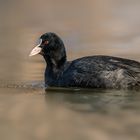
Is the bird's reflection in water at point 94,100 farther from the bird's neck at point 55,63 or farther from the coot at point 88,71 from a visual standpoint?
the bird's neck at point 55,63

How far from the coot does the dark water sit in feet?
0.95

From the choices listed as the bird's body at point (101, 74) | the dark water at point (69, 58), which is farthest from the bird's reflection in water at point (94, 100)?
the bird's body at point (101, 74)

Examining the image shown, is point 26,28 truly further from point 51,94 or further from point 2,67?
point 51,94

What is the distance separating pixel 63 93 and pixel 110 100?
1.16 meters

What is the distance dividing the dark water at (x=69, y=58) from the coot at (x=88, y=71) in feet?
0.95

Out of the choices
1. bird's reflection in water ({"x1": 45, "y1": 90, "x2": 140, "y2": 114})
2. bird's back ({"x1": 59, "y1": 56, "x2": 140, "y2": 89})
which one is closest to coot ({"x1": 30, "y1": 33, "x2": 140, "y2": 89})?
bird's back ({"x1": 59, "y1": 56, "x2": 140, "y2": 89})

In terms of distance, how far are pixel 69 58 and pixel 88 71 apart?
414cm

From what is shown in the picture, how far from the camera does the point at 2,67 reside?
635 inches

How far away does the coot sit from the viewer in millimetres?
13227

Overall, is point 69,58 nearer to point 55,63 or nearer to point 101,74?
point 55,63

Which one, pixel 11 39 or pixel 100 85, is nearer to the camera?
pixel 100 85

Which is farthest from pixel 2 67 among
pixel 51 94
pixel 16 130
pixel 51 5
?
pixel 51 5

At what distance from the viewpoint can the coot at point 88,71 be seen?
13227mm

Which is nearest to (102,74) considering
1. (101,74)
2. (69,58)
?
(101,74)
